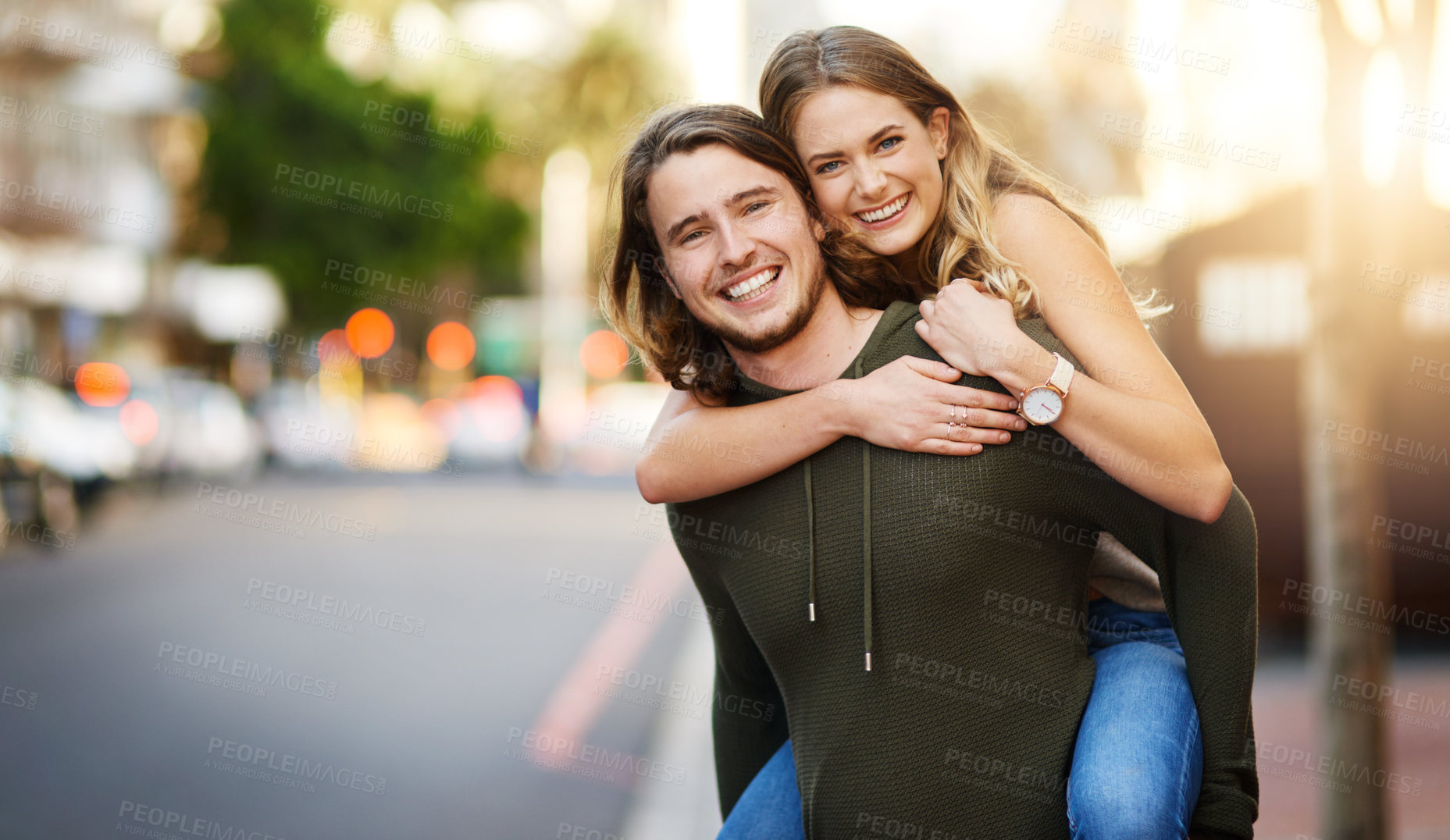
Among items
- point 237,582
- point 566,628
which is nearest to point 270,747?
point 566,628

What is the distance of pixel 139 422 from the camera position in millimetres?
23891

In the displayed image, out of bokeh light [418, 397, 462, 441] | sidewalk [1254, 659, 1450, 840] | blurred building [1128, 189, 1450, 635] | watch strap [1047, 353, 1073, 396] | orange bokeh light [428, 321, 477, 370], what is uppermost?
watch strap [1047, 353, 1073, 396]

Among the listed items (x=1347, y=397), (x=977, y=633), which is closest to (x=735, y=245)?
(x=977, y=633)

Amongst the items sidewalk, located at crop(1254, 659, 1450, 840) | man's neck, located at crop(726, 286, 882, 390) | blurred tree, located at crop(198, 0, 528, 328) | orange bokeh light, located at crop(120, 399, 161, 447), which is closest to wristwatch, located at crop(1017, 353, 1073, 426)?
man's neck, located at crop(726, 286, 882, 390)

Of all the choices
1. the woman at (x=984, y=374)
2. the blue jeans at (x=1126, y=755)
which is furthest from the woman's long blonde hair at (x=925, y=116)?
the blue jeans at (x=1126, y=755)

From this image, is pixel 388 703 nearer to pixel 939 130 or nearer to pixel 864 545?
pixel 939 130

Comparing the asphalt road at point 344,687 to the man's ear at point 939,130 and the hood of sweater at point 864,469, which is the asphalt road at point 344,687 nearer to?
the hood of sweater at point 864,469

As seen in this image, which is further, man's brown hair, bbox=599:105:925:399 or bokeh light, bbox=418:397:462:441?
bokeh light, bbox=418:397:462:441

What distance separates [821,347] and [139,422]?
23.8 metres

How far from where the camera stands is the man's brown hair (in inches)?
105

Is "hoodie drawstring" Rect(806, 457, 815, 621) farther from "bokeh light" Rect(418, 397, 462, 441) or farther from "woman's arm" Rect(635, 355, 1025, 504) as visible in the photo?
"bokeh light" Rect(418, 397, 462, 441)

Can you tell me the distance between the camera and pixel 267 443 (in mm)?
30688

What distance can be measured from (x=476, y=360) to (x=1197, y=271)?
155 feet

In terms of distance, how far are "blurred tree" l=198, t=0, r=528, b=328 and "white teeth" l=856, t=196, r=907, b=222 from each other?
110 feet
